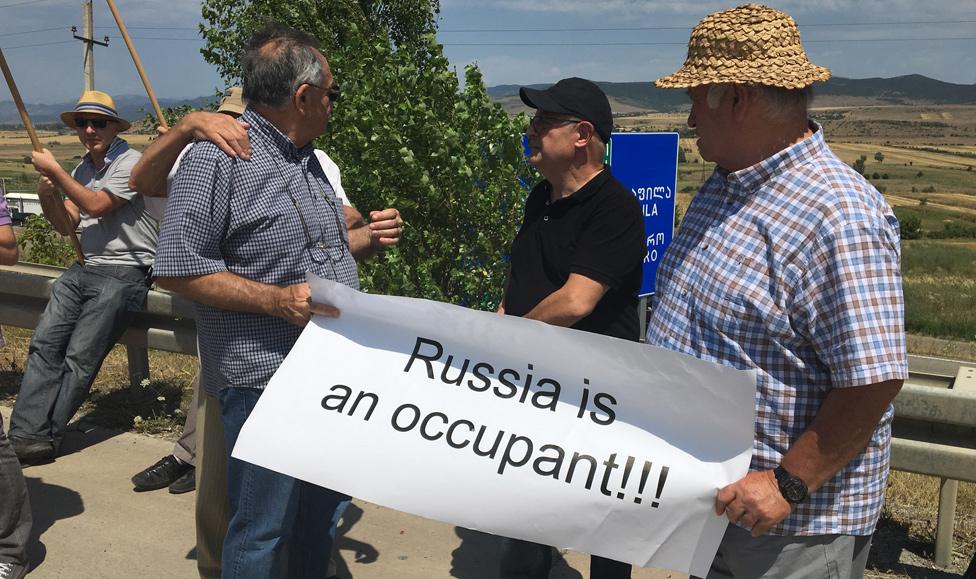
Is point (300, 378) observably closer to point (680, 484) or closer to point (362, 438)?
point (362, 438)

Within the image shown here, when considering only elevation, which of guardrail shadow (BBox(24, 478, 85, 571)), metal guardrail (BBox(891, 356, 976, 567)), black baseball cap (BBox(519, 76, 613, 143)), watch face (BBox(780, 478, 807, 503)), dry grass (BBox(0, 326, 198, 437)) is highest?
black baseball cap (BBox(519, 76, 613, 143))

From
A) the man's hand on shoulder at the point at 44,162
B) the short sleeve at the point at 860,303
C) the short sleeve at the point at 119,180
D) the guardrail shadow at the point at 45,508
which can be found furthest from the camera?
the short sleeve at the point at 119,180

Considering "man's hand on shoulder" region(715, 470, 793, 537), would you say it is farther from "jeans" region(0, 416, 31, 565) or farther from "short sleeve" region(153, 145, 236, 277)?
"jeans" region(0, 416, 31, 565)

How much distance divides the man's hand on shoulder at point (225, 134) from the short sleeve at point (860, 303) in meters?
1.61

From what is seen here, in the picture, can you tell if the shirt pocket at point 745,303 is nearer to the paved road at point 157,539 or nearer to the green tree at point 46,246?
the paved road at point 157,539

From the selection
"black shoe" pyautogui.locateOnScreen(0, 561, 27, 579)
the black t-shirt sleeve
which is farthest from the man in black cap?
"black shoe" pyautogui.locateOnScreen(0, 561, 27, 579)

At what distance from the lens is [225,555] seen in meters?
2.73

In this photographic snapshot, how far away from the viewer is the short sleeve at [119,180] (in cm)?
471

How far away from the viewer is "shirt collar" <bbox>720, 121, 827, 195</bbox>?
6.31 feet

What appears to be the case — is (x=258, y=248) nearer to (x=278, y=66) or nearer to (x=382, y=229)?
(x=278, y=66)

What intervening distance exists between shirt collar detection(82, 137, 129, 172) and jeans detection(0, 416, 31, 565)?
6.34 feet

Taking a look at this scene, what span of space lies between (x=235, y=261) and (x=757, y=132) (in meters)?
1.52

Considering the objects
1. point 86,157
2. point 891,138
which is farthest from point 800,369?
point 891,138

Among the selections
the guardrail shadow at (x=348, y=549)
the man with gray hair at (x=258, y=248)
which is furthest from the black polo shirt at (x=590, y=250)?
the guardrail shadow at (x=348, y=549)
